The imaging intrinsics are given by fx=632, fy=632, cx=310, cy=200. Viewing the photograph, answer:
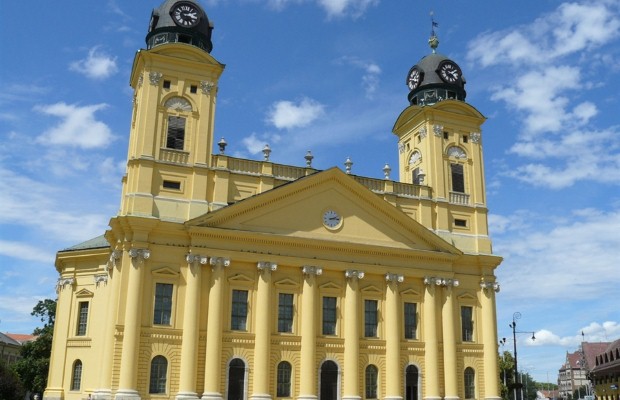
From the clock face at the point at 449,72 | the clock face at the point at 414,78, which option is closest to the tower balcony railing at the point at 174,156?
the clock face at the point at 414,78

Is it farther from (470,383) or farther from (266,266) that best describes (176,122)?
(470,383)

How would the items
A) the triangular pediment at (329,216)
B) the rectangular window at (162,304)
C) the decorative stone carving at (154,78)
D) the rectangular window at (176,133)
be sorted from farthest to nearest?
the decorative stone carving at (154,78)
the rectangular window at (176,133)
the triangular pediment at (329,216)
the rectangular window at (162,304)

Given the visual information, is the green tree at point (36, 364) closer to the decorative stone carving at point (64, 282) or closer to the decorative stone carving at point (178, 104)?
the decorative stone carving at point (64, 282)

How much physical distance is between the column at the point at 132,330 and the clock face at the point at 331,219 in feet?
33.8

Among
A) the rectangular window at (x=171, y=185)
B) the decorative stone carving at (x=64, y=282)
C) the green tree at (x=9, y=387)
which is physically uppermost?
the rectangular window at (x=171, y=185)

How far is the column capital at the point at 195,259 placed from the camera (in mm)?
32938

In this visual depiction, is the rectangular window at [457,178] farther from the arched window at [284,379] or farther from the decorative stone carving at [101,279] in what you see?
the decorative stone carving at [101,279]

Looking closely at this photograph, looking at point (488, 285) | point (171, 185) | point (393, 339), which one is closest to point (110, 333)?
point (171, 185)

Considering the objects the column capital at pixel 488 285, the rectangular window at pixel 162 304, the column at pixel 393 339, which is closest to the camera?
the rectangular window at pixel 162 304

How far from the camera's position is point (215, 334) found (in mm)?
32219

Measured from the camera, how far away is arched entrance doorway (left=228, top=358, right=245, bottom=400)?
3259 cm

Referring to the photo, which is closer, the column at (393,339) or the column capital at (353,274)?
the column at (393,339)

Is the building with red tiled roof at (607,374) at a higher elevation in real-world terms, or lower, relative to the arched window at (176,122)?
lower

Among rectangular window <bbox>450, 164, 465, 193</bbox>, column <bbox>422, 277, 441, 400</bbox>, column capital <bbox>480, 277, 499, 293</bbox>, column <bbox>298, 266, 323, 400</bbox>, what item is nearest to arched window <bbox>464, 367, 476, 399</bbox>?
column <bbox>422, 277, 441, 400</bbox>
